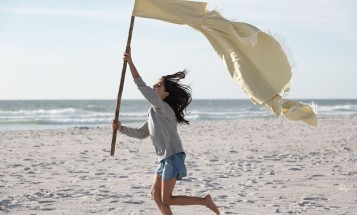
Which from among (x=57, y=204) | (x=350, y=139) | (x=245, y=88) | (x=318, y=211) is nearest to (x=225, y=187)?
(x=318, y=211)

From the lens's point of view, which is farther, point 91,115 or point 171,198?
point 91,115

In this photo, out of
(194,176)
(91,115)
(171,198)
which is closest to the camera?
(171,198)

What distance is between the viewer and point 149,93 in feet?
15.9

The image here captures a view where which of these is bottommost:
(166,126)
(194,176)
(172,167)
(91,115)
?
(91,115)

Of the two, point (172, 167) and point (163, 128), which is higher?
point (163, 128)

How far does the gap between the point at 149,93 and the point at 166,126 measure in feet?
1.16

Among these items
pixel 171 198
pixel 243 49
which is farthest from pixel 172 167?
pixel 243 49

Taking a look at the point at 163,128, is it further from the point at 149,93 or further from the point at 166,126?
the point at 149,93

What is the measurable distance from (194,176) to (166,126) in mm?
4448

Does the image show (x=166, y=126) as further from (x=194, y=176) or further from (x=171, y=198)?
(x=194, y=176)

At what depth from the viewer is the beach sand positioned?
6.90m

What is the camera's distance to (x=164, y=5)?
17.3 ft

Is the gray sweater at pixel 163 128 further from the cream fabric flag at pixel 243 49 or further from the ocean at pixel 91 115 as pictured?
the ocean at pixel 91 115

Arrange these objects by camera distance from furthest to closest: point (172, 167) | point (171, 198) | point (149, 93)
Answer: point (171, 198)
point (172, 167)
point (149, 93)
